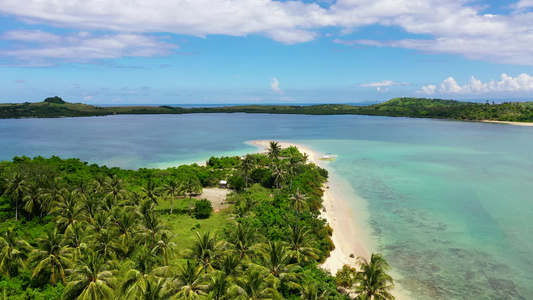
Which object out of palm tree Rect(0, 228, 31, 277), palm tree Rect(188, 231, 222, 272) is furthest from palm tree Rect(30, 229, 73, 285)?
palm tree Rect(188, 231, 222, 272)

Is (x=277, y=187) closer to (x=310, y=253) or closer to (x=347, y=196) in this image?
(x=347, y=196)

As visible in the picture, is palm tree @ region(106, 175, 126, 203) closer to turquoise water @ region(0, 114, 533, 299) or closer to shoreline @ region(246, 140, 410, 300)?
shoreline @ region(246, 140, 410, 300)

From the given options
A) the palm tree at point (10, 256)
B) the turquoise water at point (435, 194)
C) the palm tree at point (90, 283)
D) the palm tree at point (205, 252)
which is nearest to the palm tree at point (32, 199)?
the palm tree at point (10, 256)

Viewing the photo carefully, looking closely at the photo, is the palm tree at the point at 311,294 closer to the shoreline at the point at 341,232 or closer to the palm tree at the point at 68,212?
the shoreline at the point at 341,232

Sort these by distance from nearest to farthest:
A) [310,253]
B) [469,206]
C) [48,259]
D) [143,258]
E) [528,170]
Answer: [143,258], [48,259], [310,253], [469,206], [528,170]

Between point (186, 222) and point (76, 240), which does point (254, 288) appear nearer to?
point (76, 240)

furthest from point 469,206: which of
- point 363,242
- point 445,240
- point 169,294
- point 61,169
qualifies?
point 61,169
